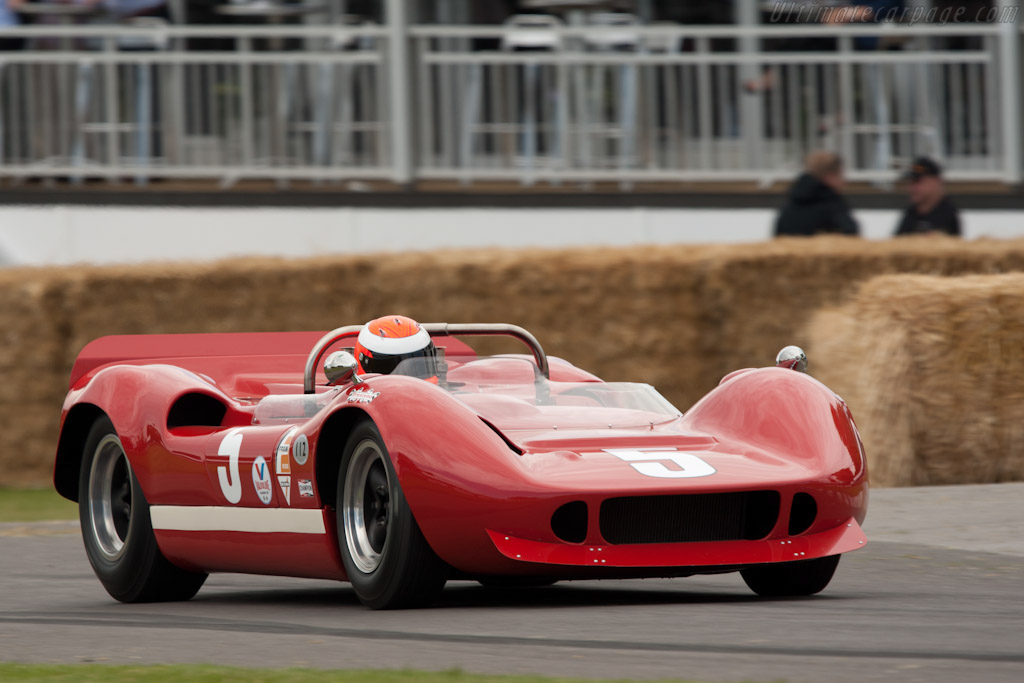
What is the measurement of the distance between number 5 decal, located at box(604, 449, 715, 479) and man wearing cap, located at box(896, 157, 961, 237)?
6810 millimetres

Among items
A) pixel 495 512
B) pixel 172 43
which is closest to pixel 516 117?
pixel 172 43

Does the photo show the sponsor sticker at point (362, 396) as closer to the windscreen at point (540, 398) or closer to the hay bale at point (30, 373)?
the windscreen at point (540, 398)

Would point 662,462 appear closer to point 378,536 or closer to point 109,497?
point 378,536

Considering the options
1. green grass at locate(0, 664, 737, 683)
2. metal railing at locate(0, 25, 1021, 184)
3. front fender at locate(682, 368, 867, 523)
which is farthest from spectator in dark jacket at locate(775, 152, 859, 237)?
green grass at locate(0, 664, 737, 683)

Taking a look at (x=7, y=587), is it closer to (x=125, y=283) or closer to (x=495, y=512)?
(x=495, y=512)

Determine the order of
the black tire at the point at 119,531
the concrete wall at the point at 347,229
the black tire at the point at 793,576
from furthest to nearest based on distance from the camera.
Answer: the concrete wall at the point at 347,229 → the black tire at the point at 119,531 → the black tire at the point at 793,576

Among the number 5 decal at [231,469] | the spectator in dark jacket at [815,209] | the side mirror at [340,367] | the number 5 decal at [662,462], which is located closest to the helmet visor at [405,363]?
the side mirror at [340,367]

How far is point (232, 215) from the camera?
52.6ft

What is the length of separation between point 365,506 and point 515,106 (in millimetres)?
9911

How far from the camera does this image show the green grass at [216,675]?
445cm

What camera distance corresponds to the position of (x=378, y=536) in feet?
19.7

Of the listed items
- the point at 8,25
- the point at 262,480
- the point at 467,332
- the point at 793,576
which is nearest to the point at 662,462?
the point at 793,576

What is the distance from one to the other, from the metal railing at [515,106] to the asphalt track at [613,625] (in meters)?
7.61

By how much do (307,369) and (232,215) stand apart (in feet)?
29.7
